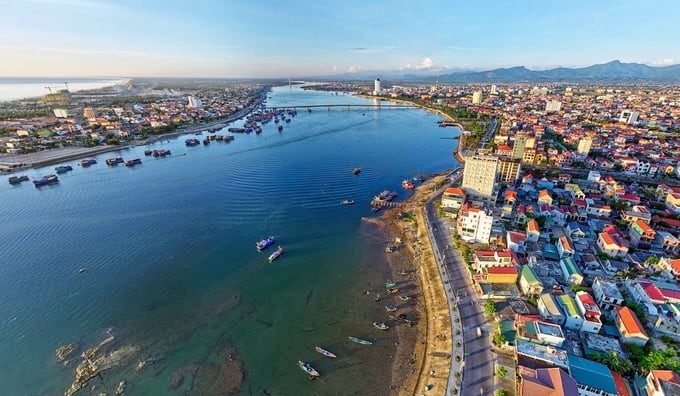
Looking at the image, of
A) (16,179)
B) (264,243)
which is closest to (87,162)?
(16,179)

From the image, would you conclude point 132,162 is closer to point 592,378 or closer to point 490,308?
point 490,308

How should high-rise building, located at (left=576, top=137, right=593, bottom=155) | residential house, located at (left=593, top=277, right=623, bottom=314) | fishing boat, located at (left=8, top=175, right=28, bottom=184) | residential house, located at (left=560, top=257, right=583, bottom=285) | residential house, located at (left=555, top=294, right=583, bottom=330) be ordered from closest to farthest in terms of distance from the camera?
residential house, located at (left=555, top=294, right=583, bottom=330)
residential house, located at (left=593, top=277, right=623, bottom=314)
residential house, located at (left=560, top=257, right=583, bottom=285)
fishing boat, located at (left=8, top=175, right=28, bottom=184)
high-rise building, located at (left=576, top=137, right=593, bottom=155)

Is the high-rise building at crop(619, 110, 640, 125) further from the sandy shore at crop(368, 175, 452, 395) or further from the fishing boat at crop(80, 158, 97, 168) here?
the fishing boat at crop(80, 158, 97, 168)

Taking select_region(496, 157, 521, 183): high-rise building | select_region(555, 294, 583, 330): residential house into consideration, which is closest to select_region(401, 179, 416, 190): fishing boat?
select_region(496, 157, 521, 183): high-rise building

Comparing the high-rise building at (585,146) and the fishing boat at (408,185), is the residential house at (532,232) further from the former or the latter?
the high-rise building at (585,146)

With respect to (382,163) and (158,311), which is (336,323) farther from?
(382,163)

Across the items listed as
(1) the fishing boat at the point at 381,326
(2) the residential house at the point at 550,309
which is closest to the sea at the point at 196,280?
(1) the fishing boat at the point at 381,326
